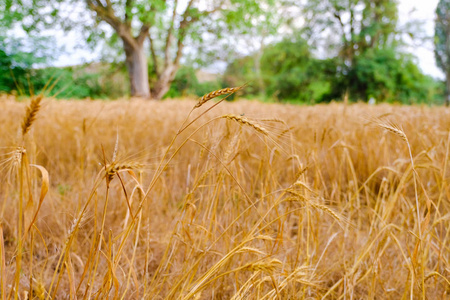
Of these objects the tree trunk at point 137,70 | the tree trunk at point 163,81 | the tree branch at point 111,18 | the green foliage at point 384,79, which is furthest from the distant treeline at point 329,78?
the tree branch at point 111,18

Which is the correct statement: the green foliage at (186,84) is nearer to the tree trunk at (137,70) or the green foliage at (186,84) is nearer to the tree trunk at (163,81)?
the tree trunk at (163,81)

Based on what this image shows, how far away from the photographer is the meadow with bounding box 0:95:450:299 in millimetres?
757

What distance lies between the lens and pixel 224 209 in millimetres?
1472

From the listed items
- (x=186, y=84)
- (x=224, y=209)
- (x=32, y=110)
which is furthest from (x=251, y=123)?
(x=186, y=84)

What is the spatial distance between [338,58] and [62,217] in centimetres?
1773

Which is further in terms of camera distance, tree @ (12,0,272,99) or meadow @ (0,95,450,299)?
tree @ (12,0,272,99)

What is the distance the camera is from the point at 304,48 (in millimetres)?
18266

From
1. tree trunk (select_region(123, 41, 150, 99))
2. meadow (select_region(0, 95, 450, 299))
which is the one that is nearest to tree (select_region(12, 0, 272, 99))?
tree trunk (select_region(123, 41, 150, 99))

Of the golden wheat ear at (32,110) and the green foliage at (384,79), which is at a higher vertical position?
the green foliage at (384,79)

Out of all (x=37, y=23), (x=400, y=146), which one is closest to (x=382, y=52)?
(x=37, y=23)

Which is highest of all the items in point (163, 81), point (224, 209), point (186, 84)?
point (186, 84)

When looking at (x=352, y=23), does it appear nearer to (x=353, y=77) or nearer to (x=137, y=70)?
(x=353, y=77)

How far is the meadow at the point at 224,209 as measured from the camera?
2.48ft

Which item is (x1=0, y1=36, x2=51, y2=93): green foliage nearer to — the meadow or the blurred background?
the blurred background
